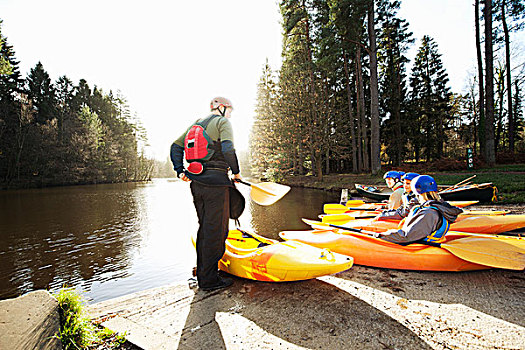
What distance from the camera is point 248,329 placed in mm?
1996

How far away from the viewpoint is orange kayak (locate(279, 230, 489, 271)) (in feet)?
9.70

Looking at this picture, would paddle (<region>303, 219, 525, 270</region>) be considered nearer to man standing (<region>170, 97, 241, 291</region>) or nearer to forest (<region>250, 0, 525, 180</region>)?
man standing (<region>170, 97, 241, 291</region>)

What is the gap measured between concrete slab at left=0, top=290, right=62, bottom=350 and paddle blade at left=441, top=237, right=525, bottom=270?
369 cm

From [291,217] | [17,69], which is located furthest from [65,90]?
[291,217]

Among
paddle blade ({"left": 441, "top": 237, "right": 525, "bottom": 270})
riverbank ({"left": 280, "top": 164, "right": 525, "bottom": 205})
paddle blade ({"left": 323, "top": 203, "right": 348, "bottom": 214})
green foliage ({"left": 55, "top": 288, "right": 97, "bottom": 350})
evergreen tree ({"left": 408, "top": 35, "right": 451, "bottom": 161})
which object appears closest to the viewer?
green foliage ({"left": 55, "top": 288, "right": 97, "bottom": 350})

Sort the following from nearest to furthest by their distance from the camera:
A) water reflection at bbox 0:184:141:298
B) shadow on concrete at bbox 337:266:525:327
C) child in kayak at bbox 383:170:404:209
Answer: shadow on concrete at bbox 337:266:525:327 < water reflection at bbox 0:184:141:298 < child in kayak at bbox 383:170:404:209

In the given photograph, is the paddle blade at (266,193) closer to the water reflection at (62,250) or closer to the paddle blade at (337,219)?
the paddle blade at (337,219)

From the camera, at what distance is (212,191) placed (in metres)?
2.78

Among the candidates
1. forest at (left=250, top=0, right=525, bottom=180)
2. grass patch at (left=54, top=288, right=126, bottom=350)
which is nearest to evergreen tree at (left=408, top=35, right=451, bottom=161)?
forest at (left=250, top=0, right=525, bottom=180)

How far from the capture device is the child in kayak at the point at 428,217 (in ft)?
10.3

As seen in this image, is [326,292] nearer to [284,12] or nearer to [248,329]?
[248,329]

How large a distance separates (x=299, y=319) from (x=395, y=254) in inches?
65.7

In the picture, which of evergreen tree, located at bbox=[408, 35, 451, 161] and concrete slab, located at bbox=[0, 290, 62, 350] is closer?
concrete slab, located at bbox=[0, 290, 62, 350]

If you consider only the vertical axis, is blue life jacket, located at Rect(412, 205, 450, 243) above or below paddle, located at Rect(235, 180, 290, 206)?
below
